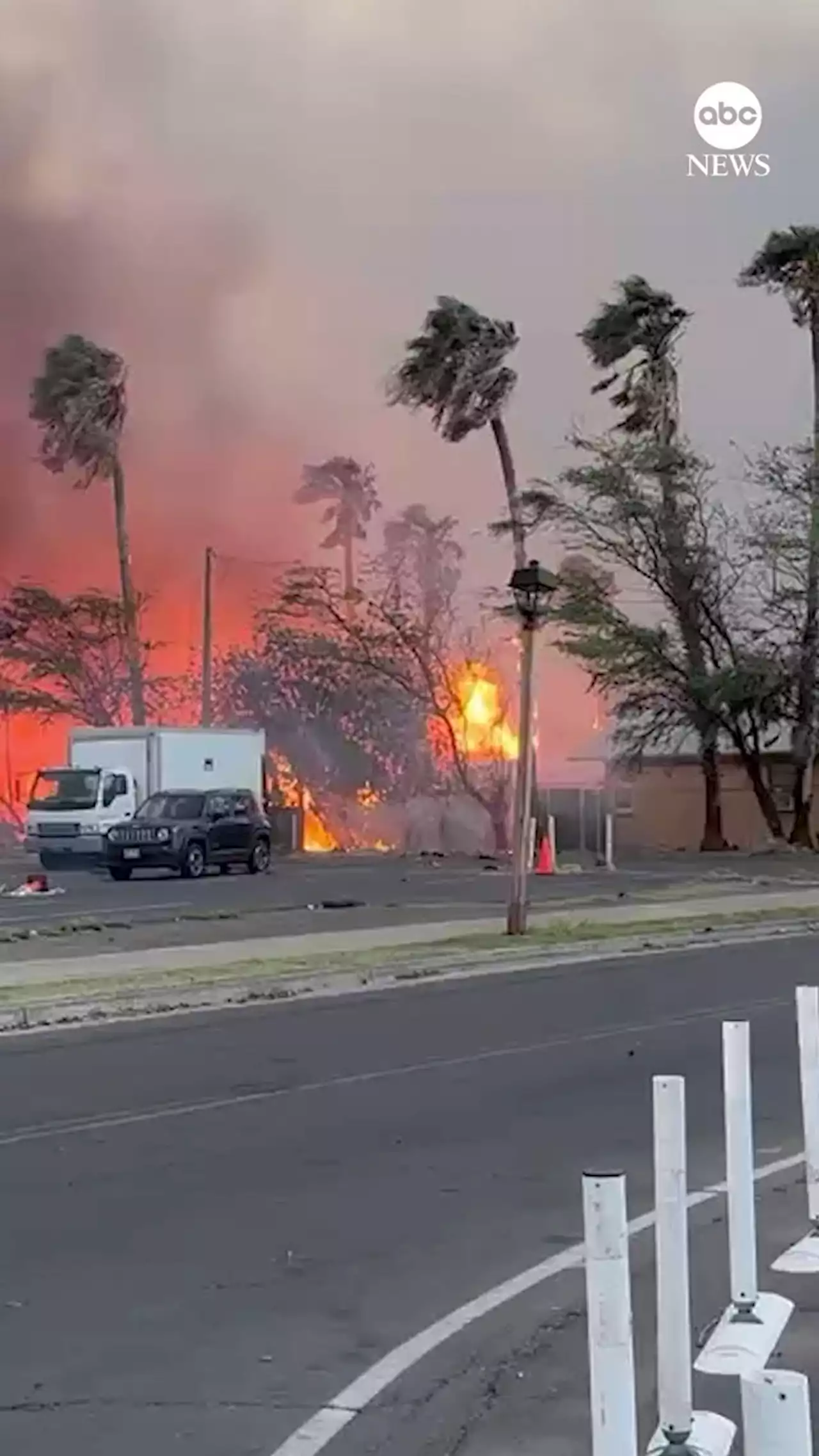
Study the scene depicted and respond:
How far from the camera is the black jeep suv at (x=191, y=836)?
115 feet

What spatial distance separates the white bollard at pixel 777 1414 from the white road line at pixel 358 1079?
6895 mm

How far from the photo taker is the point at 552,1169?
9.34 metres

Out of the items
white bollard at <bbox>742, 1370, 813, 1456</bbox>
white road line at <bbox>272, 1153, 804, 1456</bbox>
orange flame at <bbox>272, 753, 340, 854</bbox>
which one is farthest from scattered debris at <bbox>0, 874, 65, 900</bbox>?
white bollard at <bbox>742, 1370, 813, 1456</bbox>

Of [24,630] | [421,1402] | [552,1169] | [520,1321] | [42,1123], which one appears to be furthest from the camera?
[24,630]

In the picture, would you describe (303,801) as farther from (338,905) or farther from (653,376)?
(338,905)

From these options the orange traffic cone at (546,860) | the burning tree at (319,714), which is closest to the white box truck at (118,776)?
the orange traffic cone at (546,860)

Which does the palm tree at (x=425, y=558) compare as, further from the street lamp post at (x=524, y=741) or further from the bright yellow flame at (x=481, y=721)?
the street lamp post at (x=524, y=741)

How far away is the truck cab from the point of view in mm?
39438

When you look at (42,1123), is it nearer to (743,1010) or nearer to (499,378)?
(743,1010)

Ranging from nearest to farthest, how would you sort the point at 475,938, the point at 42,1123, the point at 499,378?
the point at 42,1123 → the point at 475,938 → the point at 499,378

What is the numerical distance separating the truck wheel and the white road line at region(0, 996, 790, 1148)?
65.0ft

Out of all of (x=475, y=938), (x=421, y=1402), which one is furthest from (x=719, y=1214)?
(x=475, y=938)

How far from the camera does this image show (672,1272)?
5.49 metres

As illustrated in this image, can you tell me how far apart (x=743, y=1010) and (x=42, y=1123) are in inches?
280
